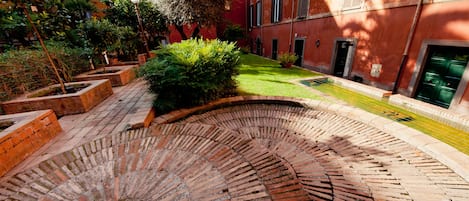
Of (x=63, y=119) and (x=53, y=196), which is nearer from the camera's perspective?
(x=53, y=196)

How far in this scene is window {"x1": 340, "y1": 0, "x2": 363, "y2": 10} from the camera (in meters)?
7.42

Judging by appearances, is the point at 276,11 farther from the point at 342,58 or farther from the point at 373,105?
the point at 373,105

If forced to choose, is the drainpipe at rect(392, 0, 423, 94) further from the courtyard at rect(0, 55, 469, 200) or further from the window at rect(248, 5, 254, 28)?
the window at rect(248, 5, 254, 28)

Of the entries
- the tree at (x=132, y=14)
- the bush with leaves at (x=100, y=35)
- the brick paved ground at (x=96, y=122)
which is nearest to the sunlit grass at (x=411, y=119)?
the brick paved ground at (x=96, y=122)

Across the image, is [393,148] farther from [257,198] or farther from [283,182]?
[257,198]

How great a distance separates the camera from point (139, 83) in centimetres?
645

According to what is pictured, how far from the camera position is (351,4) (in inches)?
303

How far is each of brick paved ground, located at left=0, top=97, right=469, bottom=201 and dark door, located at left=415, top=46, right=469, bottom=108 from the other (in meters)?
3.54

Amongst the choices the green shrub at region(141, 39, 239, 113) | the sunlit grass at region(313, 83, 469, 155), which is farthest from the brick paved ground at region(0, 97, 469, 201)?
the sunlit grass at region(313, 83, 469, 155)

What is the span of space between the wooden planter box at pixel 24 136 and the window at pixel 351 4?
34.2ft

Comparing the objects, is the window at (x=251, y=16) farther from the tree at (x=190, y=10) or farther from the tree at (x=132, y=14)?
the tree at (x=132, y=14)

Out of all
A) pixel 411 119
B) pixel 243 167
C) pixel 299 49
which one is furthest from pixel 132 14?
pixel 411 119

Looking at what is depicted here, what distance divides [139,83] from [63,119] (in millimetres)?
2923

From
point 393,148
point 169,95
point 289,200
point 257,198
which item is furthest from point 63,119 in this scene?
point 393,148
